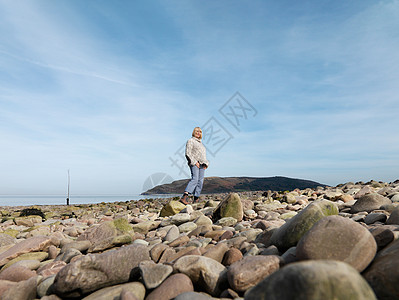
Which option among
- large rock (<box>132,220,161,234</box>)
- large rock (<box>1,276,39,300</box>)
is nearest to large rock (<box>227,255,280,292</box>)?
large rock (<box>1,276,39,300</box>)

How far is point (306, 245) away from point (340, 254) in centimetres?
24

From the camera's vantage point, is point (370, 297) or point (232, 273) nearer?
point (370, 297)

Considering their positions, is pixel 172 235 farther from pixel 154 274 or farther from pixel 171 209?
pixel 171 209

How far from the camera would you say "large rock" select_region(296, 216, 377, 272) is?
2.13m

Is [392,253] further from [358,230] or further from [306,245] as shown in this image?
[306,245]

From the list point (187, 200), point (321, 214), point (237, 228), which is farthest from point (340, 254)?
point (187, 200)

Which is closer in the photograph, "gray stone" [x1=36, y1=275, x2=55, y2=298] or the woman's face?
"gray stone" [x1=36, y1=275, x2=55, y2=298]

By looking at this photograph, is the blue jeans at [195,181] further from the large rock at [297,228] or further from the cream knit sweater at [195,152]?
the large rock at [297,228]

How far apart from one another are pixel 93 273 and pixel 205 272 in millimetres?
1061

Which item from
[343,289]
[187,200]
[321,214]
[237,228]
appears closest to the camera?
[343,289]

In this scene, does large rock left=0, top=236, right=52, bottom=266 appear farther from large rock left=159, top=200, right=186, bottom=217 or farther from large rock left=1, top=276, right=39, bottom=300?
large rock left=159, top=200, right=186, bottom=217

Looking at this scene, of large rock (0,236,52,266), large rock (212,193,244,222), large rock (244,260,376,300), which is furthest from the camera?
large rock (212,193,244,222)

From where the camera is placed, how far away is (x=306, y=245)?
2248 mm

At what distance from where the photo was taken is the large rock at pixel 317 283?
1.45 meters
